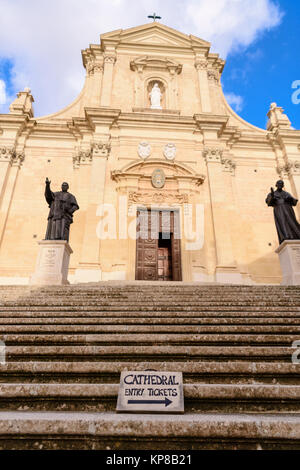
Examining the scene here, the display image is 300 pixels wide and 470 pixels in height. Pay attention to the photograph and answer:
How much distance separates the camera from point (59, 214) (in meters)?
8.82

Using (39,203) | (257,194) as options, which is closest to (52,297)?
(39,203)

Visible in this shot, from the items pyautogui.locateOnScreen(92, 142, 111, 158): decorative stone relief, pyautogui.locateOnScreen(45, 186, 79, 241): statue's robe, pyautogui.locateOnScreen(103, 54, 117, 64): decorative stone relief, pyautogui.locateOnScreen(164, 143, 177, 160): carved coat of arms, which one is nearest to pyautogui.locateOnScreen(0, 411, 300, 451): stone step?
pyautogui.locateOnScreen(45, 186, 79, 241): statue's robe

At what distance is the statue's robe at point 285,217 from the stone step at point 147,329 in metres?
5.18

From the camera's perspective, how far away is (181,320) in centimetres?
445

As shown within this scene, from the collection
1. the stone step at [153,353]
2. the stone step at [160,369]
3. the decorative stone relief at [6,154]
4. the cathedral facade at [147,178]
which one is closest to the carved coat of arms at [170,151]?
the cathedral facade at [147,178]

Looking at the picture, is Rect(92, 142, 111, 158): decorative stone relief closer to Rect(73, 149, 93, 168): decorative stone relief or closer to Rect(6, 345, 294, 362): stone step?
Rect(73, 149, 93, 168): decorative stone relief

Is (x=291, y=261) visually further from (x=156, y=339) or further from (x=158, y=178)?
(x=158, y=178)

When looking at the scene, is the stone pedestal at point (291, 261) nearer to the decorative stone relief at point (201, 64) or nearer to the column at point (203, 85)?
the column at point (203, 85)

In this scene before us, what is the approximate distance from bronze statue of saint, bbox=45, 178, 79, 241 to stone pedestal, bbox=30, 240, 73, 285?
31 cm

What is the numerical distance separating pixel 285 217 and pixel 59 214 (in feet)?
22.0

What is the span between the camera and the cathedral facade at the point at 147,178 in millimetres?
11891

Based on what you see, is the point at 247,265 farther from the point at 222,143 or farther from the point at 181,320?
the point at 181,320

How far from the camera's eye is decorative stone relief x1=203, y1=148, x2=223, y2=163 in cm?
1378

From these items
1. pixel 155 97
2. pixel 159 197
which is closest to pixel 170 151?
pixel 159 197
